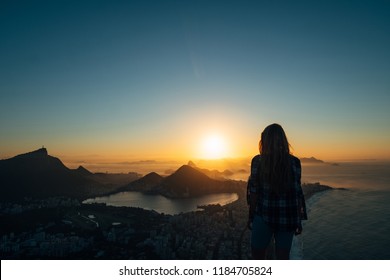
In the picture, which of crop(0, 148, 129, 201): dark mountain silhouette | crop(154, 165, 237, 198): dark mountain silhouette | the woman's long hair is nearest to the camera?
the woman's long hair

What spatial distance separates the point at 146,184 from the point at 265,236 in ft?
608

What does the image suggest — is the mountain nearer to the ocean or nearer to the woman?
the ocean

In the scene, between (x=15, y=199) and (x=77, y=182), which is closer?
(x=15, y=199)

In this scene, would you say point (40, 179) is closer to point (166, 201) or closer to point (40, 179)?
point (40, 179)

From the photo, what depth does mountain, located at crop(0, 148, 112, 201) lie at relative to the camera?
413ft

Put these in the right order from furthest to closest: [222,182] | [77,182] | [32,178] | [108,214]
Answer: [222,182]
[77,182]
[32,178]
[108,214]

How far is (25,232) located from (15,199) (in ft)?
201

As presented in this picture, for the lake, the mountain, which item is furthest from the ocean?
the mountain

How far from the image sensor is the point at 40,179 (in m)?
142

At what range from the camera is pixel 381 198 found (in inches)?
3275

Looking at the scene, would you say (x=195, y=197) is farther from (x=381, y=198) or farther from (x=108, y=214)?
(x=381, y=198)

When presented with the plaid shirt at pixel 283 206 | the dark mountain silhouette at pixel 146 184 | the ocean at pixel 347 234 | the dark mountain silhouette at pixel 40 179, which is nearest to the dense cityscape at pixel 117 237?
the ocean at pixel 347 234

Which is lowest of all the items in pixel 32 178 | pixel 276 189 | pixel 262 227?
pixel 32 178
